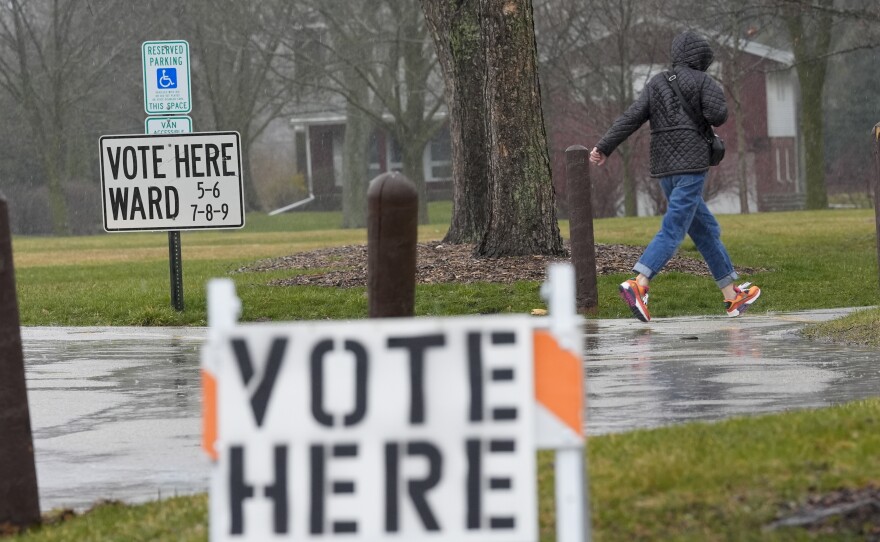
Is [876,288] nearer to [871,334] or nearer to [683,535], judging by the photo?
[871,334]

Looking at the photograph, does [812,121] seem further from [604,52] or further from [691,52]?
[691,52]

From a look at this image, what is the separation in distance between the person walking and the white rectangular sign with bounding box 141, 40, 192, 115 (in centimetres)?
444

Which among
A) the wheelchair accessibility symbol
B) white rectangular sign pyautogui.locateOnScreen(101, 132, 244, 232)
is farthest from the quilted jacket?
the wheelchair accessibility symbol

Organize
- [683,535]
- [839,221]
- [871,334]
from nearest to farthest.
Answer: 1. [683,535]
2. [871,334]
3. [839,221]

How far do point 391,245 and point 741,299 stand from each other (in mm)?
7807

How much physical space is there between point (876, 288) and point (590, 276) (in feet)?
11.7

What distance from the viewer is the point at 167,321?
14.1 m

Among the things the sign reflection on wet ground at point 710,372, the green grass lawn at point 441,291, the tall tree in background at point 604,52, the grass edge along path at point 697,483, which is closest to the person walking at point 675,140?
the sign reflection on wet ground at point 710,372

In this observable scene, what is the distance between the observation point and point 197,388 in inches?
358

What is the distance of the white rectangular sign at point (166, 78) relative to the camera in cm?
1393

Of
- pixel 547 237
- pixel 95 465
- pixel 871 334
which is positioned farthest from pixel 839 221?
pixel 95 465

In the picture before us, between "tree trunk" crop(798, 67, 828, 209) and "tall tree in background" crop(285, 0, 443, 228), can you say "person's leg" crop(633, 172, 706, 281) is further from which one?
"tree trunk" crop(798, 67, 828, 209)

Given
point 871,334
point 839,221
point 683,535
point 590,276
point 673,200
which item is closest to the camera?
point 683,535

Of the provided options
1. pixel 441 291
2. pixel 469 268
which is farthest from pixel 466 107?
pixel 441 291
